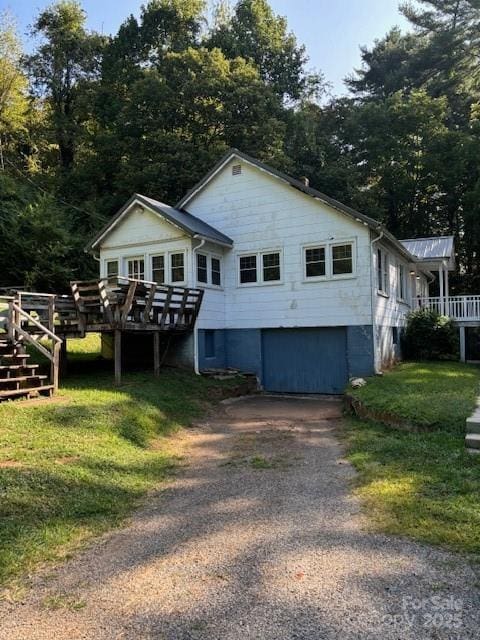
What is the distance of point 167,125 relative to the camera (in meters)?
29.4

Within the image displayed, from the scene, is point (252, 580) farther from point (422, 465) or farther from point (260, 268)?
point (260, 268)

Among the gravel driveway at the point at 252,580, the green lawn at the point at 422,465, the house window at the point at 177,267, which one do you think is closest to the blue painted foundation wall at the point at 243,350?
the house window at the point at 177,267

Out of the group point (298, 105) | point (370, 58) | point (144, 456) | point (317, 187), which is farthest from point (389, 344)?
point (370, 58)

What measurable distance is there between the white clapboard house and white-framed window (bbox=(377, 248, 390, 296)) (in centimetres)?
5

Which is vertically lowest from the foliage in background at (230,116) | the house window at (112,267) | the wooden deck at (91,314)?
the wooden deck at (91,314)

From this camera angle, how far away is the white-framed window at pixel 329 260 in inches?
583

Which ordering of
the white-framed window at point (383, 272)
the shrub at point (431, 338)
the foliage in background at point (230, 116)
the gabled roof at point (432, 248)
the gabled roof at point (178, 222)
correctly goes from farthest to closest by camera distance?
1. the foliage in background at point (230, 116)
2. the gabled roof at point (432, 248)
3. the shrub at point (431, 338)
4. the white-framed window at point (383, 272)
5. the gabled roof at point (178, 222)

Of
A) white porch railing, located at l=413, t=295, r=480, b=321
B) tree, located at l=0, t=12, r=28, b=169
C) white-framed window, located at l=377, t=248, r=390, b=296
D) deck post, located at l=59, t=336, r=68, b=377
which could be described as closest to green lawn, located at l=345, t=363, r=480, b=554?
white-framed window, located at l=377, t=248, r=390, b=296

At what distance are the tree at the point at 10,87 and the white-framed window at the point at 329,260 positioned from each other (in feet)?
76.8

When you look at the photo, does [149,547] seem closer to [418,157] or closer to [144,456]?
[144,456]

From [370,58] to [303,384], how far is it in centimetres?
3429

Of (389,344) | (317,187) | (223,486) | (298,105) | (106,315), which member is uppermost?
(298,105)

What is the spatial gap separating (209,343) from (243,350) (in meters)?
1.22

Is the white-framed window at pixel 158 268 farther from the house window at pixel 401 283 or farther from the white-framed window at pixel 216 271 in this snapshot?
the house window at pixel 401 283
